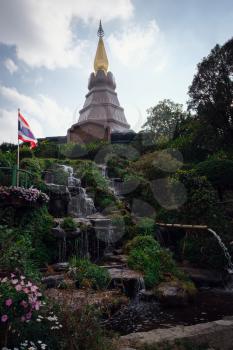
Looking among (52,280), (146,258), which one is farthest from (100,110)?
(52,280)

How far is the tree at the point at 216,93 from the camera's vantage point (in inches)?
1041

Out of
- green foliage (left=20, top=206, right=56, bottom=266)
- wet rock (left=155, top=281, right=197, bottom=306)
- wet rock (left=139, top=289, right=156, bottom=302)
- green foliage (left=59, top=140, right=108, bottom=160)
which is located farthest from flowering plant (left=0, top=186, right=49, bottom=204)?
green foliage (left=59, top=140, right=108, bottom=160)

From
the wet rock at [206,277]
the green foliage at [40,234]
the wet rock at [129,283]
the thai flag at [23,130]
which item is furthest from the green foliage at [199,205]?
the thai flag at [23,130]

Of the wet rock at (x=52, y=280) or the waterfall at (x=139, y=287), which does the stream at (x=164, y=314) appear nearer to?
the waterfall at (x=139, y=287)

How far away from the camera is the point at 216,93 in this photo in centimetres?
2680

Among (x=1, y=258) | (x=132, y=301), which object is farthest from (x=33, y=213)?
(x=1, y=258)

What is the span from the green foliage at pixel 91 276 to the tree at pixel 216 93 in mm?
18801

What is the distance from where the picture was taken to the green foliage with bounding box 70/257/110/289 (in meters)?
10.0

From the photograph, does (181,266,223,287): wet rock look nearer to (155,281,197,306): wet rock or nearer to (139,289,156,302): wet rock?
(155,281,197,306): wet rock

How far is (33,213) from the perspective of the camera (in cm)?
1281

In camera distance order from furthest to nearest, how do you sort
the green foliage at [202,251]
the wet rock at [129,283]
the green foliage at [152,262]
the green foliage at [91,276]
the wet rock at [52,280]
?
the green foliage at [202,251] < the green foliage at [152,262] < the wet rock at [129,283] < the green foliage at [91,276] < the wet rock at [52,280]

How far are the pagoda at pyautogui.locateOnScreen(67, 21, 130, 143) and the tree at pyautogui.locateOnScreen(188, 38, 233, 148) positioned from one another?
1548 centimetres

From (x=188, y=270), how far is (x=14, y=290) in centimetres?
1023

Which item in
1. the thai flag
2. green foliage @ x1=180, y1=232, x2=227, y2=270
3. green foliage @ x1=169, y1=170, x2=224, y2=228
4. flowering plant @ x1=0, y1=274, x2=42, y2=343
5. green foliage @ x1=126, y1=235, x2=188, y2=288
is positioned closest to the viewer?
flowering plant @ x1=0, y1=274, x2=42, y2=343
